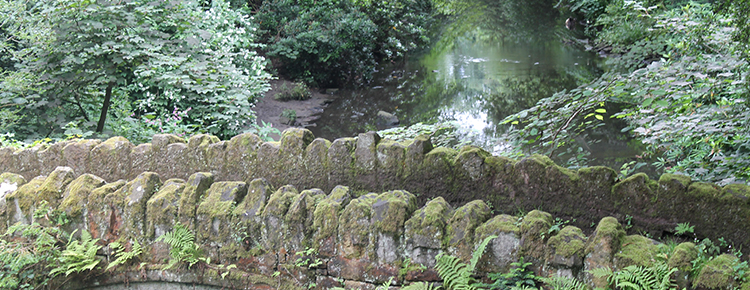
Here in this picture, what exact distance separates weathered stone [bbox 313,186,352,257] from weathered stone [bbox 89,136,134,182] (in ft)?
8.51

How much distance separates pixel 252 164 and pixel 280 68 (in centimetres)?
1292

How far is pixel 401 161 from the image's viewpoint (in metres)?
4.30

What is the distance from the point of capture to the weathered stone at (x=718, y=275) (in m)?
2.29

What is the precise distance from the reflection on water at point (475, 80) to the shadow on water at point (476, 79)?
0.02 metres

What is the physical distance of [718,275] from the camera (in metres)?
2.31

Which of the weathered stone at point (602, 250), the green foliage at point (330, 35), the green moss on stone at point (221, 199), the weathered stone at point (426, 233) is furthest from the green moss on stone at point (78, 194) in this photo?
the green foliage at point (330, 35)

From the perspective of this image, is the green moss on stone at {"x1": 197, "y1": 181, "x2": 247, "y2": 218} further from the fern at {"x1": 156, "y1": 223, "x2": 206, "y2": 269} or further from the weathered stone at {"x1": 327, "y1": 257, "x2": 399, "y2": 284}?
the weathered stone at {"x1": 327, "y1": 257, "x2": 399, "y2": 284}

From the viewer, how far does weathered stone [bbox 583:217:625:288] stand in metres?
2.53

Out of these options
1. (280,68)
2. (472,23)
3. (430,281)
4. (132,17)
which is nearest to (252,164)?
(430,281)

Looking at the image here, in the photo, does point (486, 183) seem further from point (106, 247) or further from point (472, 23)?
point (472, 23)

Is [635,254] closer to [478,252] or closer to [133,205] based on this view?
[478,252]

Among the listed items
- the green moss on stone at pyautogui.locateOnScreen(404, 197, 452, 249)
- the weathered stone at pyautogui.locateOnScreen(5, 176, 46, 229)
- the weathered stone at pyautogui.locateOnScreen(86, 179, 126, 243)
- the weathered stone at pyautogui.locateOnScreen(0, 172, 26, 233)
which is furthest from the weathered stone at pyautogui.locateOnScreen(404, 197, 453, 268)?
the weathered stone at pyautogui.locateOnScreen(0, 172, 26, 233)

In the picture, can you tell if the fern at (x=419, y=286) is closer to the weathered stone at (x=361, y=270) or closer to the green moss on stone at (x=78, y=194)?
the weathered stone at (x=361, y=270)

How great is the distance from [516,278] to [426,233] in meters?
0.55
